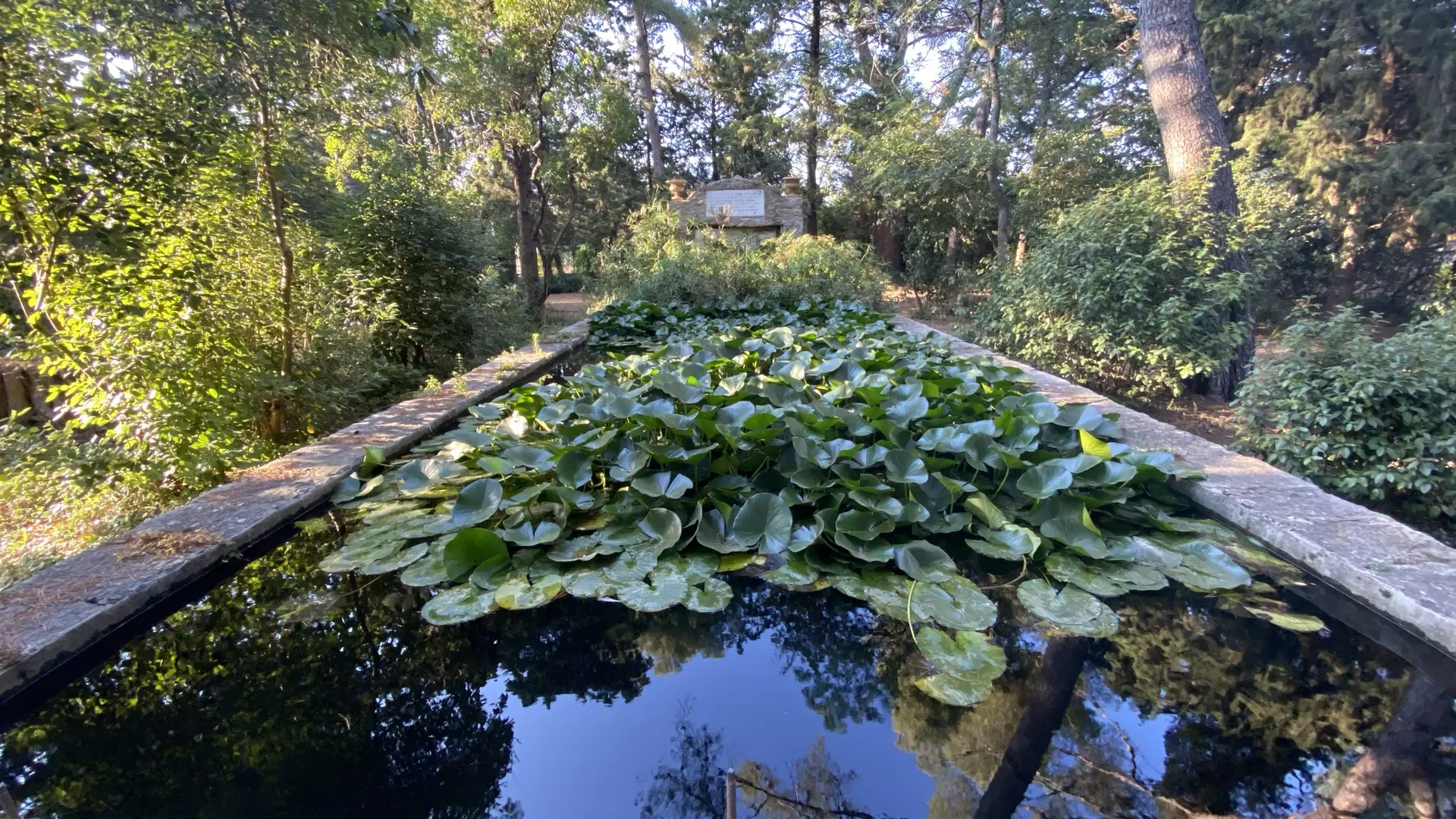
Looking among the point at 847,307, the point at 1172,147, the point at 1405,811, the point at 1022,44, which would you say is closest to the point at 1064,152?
the point at 1172,147

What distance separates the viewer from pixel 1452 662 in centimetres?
136

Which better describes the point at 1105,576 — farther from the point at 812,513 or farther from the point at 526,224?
the point at 526,224

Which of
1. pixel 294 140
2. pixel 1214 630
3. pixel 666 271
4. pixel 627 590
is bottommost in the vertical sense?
pixel 1214 630

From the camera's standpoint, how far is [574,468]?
2.05 m

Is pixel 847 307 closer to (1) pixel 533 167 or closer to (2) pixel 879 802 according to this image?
(2) pixel 879 802

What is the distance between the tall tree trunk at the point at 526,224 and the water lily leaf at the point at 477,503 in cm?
893

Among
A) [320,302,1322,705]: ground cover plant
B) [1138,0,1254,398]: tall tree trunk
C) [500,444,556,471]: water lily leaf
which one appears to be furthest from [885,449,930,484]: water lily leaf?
[1138,0,1254,398]: tall tree trunk

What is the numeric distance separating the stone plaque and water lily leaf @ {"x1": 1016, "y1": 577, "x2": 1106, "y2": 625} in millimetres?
10695

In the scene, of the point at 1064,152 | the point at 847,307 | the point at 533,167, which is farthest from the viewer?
the point at 533,167

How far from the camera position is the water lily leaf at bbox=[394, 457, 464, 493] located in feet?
6.84

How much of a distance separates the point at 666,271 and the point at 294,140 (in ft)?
14.2

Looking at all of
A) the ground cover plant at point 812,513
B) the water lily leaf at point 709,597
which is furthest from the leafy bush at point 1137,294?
the water lily leaf at point 709,597

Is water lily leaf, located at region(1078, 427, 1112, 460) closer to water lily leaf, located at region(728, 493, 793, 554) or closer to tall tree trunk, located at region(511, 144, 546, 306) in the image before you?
water lily leaf, located at region(728, 493, 793, 554)

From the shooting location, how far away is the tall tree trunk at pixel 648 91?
14.4 meters
